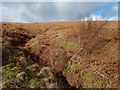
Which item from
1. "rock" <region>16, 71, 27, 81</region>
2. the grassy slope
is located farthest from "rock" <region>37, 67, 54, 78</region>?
"rock" <region>16, 71, 27, 81</region>

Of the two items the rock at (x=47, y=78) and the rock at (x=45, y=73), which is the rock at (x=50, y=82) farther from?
the rock at (x=45, y=73)

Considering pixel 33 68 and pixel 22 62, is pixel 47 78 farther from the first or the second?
pixel 22 62

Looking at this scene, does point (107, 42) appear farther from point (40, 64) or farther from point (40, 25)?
point (40, 25)

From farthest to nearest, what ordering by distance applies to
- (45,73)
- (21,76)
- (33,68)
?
(33,68)
(45,73)
(21,76)

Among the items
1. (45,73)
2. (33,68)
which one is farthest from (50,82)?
(33,68)

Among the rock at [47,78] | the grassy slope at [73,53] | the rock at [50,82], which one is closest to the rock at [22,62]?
the rock at [47,78]

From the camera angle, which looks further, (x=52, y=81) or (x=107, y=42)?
(x=107, y=42)

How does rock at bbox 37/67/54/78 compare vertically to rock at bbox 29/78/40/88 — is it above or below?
above

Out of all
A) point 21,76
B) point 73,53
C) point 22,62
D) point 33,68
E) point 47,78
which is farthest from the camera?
point 73,53

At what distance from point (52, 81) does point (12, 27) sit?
27.9 feet

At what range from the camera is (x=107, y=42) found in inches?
650

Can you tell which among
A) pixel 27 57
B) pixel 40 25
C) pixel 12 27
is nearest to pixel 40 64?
pixel 27 57

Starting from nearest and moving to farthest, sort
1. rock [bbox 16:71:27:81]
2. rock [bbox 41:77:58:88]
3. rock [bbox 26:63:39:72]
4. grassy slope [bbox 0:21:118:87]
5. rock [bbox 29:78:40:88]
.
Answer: rock [bbox 29:78:40:88] < rock [bbox 41:77:58:88] < rock [bbox 16:71:27:81] < grassy slope [bbox 0:21:118:87] < rock [bbox 26:63:39:72]

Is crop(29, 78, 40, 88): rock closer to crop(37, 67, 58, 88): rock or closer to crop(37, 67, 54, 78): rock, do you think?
crop(37, 67, 58, 88): rock
